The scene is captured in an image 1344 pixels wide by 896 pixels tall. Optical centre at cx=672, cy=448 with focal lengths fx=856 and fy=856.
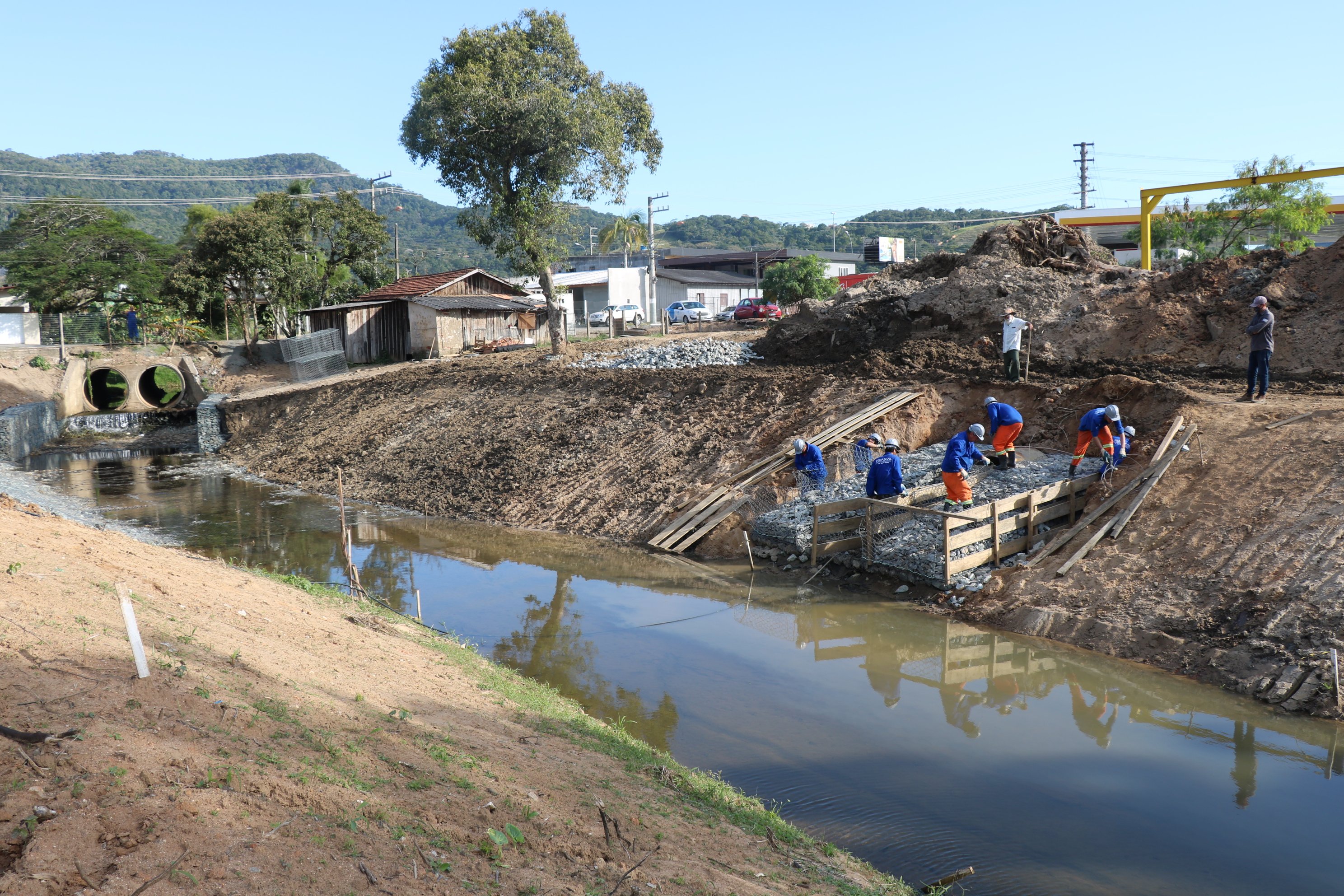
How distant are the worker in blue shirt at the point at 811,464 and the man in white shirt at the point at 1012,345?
16.6 ft

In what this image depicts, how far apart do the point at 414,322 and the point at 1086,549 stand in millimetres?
29372

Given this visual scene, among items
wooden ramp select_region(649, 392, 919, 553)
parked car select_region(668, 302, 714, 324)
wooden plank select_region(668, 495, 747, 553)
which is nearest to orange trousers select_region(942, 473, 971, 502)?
wooden ramp select_region(649, 392, 919, 553)

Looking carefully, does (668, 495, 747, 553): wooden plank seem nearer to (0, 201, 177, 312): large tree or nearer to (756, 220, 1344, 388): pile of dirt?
(756, 220, 1344, 388): pile of dirt

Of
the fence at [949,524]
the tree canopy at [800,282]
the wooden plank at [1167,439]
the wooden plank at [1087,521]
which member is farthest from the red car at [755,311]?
the wooden plank at [1087,521]

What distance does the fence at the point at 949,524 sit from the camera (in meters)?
12.5

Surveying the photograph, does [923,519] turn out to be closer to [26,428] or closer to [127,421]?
[26,428]

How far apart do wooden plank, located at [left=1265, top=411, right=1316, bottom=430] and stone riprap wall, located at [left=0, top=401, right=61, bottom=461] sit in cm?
3253

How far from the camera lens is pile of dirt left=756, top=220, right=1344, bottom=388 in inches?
712

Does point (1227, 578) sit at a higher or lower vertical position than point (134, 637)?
lower

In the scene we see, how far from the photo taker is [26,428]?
2772 cm

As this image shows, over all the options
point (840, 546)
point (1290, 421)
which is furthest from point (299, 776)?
point (1290, 421)

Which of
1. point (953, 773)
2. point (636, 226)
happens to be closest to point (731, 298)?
point (636, 226)

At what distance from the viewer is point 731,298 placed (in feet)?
208

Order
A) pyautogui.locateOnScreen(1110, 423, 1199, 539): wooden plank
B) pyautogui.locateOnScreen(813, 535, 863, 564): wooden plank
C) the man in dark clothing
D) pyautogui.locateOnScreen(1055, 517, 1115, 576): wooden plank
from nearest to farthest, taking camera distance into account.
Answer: pyautogui.locateOnScreen(1055, 517, 1115, 576): wooden plank
pyautogui.locateOnScreen(1110, 423, 1199, 539): wooden plank
pyautogui.locateOnScreen(813, 535, 863, 564): wooden plank
the man in dark clothing
